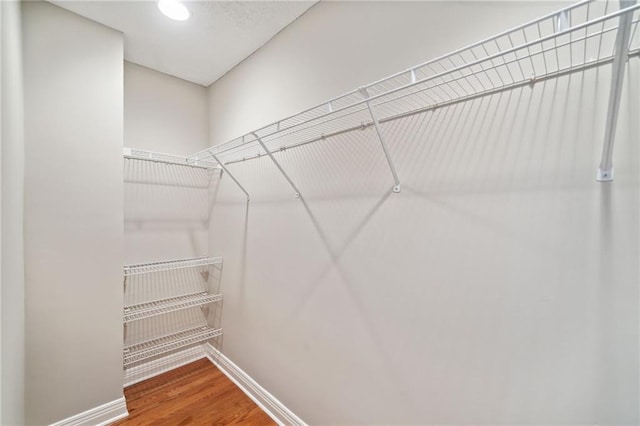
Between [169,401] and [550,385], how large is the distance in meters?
2.16

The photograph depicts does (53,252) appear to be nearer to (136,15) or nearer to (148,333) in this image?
(148,333)

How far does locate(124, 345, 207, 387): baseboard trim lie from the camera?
202cm

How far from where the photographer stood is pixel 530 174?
2.69ft

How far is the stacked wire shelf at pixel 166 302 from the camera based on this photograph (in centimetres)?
199

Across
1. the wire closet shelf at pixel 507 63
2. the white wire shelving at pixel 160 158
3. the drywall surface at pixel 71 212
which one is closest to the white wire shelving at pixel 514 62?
the wire closet shelf at pixel 507 63

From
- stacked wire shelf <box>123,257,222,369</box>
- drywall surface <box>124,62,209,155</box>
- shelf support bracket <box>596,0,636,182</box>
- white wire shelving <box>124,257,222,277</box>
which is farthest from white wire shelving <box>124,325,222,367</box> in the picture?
shelf support bracket <box>596,0,636,182</box>

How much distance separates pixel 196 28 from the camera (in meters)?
1.67

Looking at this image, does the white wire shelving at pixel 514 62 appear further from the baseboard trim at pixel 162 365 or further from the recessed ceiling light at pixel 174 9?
the baseboard trim at pixel 162 365

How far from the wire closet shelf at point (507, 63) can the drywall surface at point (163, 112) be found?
4.84ft

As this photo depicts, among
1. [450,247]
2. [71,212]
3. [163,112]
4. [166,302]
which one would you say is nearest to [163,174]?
[163,112]

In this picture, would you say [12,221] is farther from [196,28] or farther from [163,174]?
[196,28]

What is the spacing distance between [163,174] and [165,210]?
0.99 ft

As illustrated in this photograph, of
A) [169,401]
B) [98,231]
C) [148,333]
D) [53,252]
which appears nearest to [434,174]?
[98,231]

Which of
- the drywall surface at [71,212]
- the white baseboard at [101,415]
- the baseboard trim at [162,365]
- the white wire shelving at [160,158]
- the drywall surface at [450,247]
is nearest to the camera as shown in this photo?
the drywall surface at [450,247]
